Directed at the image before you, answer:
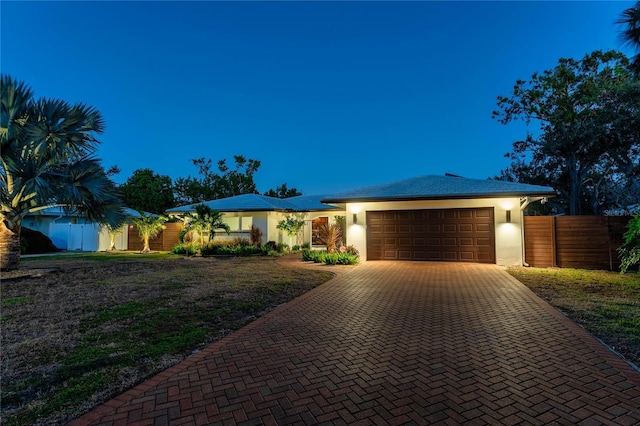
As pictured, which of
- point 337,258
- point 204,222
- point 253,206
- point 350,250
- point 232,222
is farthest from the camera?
point 232,222

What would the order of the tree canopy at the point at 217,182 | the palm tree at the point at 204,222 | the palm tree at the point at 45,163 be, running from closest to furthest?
the palm tree at the point at 45,163
the palm tree at the point at 204,222
the tree canopy at the point at 217,182

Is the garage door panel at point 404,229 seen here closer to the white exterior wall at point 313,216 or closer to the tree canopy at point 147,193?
the white exterior wall at point 313,216

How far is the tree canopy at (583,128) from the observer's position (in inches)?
778

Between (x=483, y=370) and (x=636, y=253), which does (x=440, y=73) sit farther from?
(x=483, y=370)

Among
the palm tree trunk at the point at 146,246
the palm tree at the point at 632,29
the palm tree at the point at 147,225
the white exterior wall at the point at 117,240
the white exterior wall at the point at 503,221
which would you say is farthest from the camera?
the white exterior wall at the point at 117,240

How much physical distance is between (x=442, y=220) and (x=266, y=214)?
1018 centimetres

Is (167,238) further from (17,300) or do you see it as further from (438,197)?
(438,197)

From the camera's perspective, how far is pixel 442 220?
13.2 meters

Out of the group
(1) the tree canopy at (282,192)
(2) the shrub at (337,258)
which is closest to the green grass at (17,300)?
(2) the shrub at (337,258)

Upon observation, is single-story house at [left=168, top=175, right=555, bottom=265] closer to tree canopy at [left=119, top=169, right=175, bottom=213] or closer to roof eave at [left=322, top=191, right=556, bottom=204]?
roof eave at [left=322, top=191, right=556, bottom=204]

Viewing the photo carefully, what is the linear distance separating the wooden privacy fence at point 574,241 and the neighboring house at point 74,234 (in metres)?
23.8

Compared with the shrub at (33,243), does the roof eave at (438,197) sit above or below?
above

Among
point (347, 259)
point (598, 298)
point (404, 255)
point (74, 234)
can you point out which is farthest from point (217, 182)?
point (598, 298)

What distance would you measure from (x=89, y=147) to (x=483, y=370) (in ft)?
42.9
